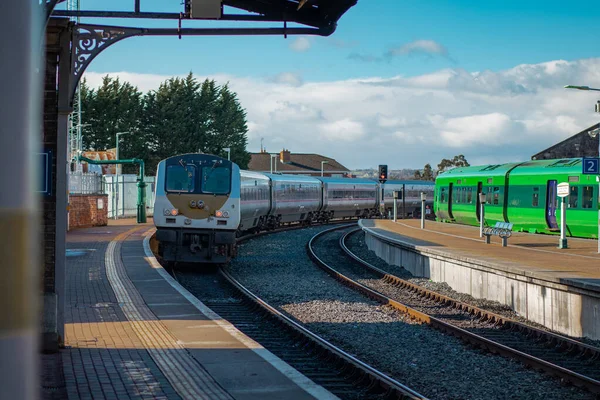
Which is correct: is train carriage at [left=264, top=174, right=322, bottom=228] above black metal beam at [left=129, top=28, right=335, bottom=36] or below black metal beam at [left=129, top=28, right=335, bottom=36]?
below

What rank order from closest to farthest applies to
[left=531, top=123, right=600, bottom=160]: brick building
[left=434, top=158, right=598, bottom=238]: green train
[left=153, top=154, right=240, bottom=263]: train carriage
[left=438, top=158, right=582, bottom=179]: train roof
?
[left=153, top=154, right=240, bottom=263]: train carriage < [left=434, top=158, right=598, bottom=238]: green train < [left=438, top=158, right=582, bottom=179]: train roof < [left=531, top=123, right=600, bottom=160]: brick building

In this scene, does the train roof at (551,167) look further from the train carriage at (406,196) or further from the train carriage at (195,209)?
the train carriage at (406,196)

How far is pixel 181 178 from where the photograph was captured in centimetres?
2069

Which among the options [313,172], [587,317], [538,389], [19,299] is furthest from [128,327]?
[313,172]

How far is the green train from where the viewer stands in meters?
24.4

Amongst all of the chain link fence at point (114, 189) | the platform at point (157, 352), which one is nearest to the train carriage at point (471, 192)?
the chain link fence at point (114, 189)

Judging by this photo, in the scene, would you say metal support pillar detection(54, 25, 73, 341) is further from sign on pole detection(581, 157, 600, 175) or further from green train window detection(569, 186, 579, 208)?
green train window detection(569, 186, 579, 208)

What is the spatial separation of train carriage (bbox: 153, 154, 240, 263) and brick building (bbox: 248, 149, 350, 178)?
75.4 meters

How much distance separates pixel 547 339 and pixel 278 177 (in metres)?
28.5

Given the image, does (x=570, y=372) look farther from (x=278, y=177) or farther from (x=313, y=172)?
(x=313, y=172)

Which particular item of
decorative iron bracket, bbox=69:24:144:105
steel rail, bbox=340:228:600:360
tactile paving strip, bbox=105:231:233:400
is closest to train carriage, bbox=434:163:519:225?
steel rail, bbox=340:228:600:360

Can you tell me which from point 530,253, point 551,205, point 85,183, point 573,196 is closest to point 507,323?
point 530,253

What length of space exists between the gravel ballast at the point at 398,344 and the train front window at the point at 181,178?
2750mm

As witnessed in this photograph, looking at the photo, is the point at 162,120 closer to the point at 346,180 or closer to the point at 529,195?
the point at 346,180
